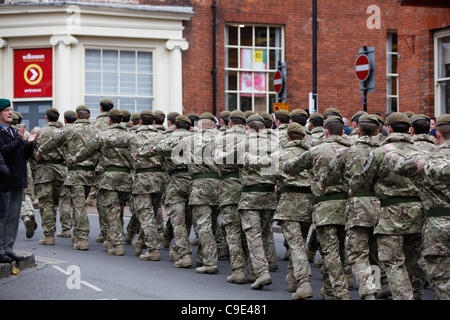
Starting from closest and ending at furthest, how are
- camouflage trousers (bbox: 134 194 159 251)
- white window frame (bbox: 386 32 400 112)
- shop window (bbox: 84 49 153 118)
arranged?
camouflage trousers (bbox: 134 194 159 251), shop window (bbox: 84 49 153 118), white window frame (bbox: 386 32 400 112)

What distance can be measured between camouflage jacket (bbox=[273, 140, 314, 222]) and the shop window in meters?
12.0

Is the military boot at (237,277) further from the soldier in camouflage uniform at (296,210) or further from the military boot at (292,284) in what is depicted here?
the soldier in camouflage uniform at (296,210)

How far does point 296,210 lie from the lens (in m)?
8.45

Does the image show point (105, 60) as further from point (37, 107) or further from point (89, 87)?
point (37, 107)

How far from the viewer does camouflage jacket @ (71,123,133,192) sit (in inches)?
446

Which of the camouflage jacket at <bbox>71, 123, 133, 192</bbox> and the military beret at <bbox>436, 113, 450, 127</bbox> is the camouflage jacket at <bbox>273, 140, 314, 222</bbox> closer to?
the military beret at <bbox>436, 113, 450, 127</bbox>

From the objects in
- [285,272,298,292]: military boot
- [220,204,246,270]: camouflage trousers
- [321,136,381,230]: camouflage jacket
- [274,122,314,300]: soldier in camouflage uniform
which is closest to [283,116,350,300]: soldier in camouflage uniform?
[321,136,381,230]: camouflage jacket

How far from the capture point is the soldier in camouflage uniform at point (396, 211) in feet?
23.3

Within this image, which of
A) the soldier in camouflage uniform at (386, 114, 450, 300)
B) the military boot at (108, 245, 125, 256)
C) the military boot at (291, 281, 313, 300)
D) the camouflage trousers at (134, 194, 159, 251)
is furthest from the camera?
the military boot at (108, 245, 125, 256)

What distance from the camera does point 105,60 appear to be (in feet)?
65.4

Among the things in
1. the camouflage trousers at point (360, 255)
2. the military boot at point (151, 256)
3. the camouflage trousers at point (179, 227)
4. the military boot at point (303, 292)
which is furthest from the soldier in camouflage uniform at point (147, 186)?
the camouflage trousers at point (360, 255)

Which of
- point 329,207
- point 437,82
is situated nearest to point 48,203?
point 329,207

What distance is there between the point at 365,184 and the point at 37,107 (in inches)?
553
